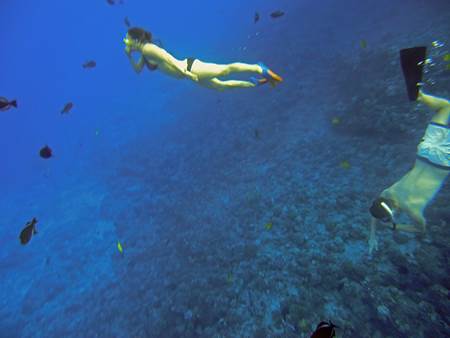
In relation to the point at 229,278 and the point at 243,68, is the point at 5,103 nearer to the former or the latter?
the point at 243,68

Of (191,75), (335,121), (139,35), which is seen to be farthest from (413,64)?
(335,121)

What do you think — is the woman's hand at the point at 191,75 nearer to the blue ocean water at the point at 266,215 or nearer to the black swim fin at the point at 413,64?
the black swim fin at the point at 413,64

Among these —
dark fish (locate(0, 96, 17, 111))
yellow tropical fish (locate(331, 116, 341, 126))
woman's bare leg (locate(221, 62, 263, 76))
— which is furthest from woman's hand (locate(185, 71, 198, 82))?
yellow tropical fish (locate(331, 116, 341, 126))

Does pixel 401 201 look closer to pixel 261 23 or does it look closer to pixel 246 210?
pixel 246 210

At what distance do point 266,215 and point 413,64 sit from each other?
5.93 meters

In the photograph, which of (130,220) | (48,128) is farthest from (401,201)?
(48,128)

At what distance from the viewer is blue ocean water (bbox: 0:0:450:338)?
18.3 ft

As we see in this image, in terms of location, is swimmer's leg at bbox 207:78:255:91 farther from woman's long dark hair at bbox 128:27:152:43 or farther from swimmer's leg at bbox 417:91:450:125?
swimmer's leg at bbox 417:91:450:125

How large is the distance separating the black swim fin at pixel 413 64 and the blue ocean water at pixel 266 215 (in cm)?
Answer: 316

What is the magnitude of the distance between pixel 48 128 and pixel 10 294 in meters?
55.2

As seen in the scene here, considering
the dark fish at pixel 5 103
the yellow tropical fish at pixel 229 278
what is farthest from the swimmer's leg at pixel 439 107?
the dark fish at pixel 5 103

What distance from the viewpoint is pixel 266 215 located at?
28.8 feet

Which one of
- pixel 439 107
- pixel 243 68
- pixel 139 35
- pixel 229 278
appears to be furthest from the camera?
pixel 229 278

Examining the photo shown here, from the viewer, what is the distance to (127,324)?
328 inches
